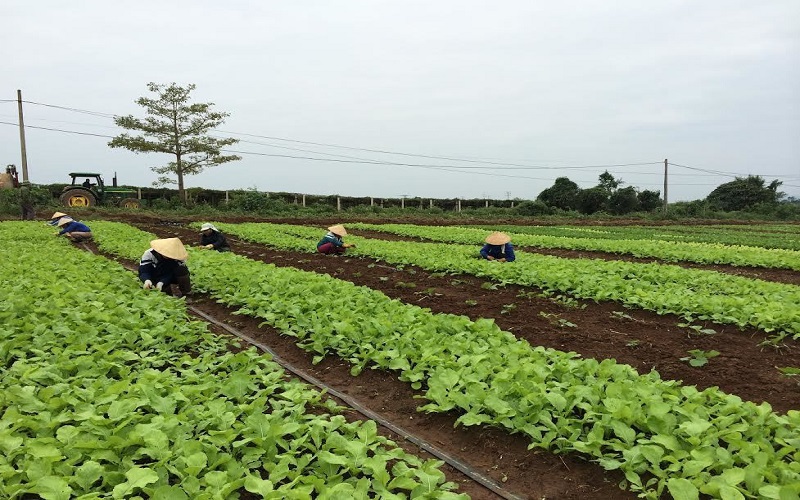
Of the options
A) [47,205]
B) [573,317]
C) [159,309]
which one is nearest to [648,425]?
[573,317]

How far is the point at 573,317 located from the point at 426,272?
14.8 ft

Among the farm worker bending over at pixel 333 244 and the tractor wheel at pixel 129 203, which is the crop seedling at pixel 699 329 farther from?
the tractor wheel at pixel 129 203

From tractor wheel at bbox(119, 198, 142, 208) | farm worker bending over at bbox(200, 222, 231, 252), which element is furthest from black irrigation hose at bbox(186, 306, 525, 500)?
tractor wheel at bbox(119, 198, 142, 208)

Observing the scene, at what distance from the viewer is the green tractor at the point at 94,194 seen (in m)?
29.8

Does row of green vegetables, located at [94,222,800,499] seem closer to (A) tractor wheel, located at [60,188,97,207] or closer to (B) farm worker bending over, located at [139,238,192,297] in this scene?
(B) farm worker bending over, located at [139,238,192,297]

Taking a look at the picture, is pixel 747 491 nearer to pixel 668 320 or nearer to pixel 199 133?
pixel 668 320

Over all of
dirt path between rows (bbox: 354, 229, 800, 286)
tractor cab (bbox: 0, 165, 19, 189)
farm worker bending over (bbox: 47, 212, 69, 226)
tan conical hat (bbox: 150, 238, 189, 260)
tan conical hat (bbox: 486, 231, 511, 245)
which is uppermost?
tractor cab (bbox: 0, 165, 19, 189)

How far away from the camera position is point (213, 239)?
13.8 m

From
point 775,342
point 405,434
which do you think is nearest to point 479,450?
point 405,434

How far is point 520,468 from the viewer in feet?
10.7

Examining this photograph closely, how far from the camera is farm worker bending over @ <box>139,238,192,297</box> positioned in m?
7.61

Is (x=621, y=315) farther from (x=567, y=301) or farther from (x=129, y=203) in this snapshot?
(x=129, y=203)

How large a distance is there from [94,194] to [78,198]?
1422 millimetres

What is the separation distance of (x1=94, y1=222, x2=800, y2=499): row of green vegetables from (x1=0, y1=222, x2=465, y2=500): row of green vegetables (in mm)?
825
